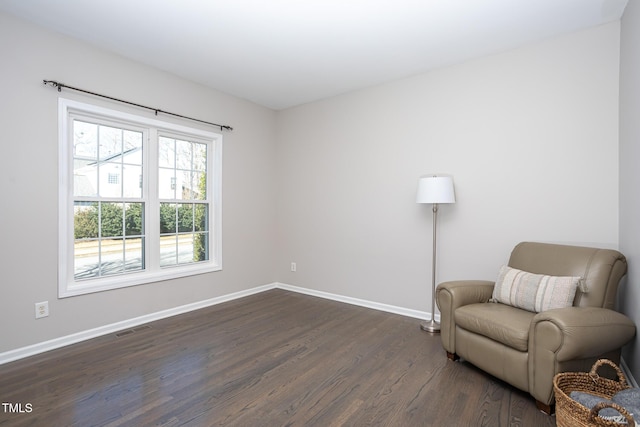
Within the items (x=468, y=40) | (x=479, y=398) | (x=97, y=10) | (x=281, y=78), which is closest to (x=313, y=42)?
(x=281, y=78)

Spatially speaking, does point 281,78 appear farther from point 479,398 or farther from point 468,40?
point 479,398

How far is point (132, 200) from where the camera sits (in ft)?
11.2

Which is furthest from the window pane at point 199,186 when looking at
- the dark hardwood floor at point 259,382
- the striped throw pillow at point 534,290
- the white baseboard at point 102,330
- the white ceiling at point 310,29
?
the striped throw pillow at point 534,290

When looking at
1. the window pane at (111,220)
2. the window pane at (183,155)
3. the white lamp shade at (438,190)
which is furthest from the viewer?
the window pane at (183,155)

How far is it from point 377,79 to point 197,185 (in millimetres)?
2469

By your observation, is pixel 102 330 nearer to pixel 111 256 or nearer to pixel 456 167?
pixel 111 256

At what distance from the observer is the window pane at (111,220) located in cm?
321

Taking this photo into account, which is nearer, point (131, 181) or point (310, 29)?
point (310, 29)

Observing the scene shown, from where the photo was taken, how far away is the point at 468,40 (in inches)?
114

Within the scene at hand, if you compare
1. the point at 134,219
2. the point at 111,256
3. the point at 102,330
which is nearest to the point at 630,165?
the point at 134,219

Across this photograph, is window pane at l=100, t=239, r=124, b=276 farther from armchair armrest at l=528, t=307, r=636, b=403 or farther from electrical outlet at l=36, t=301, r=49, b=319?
armchair armrest at l=528, t=307, r=636, b=403

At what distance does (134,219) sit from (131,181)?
39cm

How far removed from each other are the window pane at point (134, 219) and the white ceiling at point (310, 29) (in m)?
1.49

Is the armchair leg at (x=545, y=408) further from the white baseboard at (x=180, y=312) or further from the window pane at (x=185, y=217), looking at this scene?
the window pane at (x=185, y=217)
